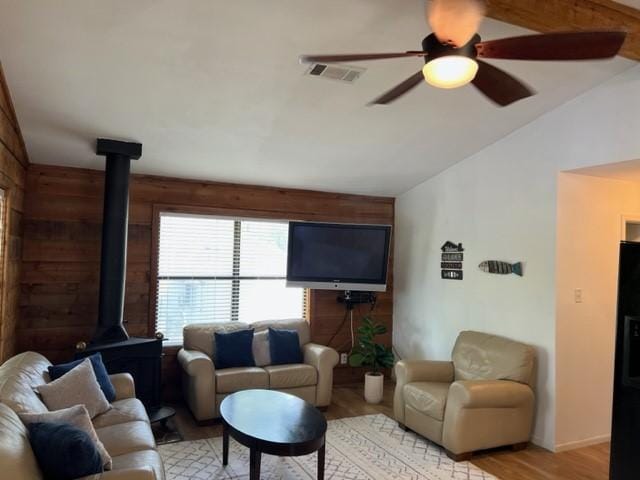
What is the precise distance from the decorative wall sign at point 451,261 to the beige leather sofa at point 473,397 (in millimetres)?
791

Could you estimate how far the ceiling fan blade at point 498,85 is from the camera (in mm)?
2135

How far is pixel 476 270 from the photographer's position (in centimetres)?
456

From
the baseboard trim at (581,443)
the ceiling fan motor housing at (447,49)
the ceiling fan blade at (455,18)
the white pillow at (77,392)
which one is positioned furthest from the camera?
the baseboard trim at (581,443)

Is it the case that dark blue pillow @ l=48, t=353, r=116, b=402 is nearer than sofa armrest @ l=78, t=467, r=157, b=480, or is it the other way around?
sofa armrest @ l=78, t=467, r=157, b=480

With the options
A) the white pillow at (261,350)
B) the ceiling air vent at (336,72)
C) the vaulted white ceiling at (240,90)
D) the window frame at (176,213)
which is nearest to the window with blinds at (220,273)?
the window frame at (176,213)

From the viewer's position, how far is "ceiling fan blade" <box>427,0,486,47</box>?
5.39 feet

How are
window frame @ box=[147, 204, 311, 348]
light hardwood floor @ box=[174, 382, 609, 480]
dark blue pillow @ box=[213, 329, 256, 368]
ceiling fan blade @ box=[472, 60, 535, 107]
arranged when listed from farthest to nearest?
window frame @ box=[147, 204, 311, 348] → dark blue pillow @ box=[213, 329, 256, 368] → light hardwood floor @ box=[174, 382, 609, 480] → ceiling fan blade @ box=[472, 60, 535, 107]

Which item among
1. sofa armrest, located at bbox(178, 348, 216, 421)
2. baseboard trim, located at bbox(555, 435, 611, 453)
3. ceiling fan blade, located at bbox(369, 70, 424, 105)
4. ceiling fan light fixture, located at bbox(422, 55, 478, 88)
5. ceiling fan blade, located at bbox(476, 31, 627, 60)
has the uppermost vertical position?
ceiling fan blade, located at bbox(476, 31, 627, 60)

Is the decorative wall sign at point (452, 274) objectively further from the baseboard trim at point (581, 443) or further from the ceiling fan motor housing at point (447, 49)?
the ceiling fan motor housing at point (447, 49)

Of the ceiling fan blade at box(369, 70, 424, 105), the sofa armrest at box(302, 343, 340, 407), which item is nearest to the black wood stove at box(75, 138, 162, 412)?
the sofa armrest at box(302, 343, 340, 407)

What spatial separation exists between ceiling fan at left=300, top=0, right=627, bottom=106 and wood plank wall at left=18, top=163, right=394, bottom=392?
3190 millimetres

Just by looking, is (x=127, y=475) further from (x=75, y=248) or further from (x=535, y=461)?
(x=535, y=461)

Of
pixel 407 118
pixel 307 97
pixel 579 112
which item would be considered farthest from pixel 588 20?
pixel 307 97

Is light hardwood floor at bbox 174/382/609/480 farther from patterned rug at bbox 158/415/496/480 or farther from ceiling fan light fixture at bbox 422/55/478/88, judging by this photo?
ceiling fan light fixture at bbox 422/55/478/88
